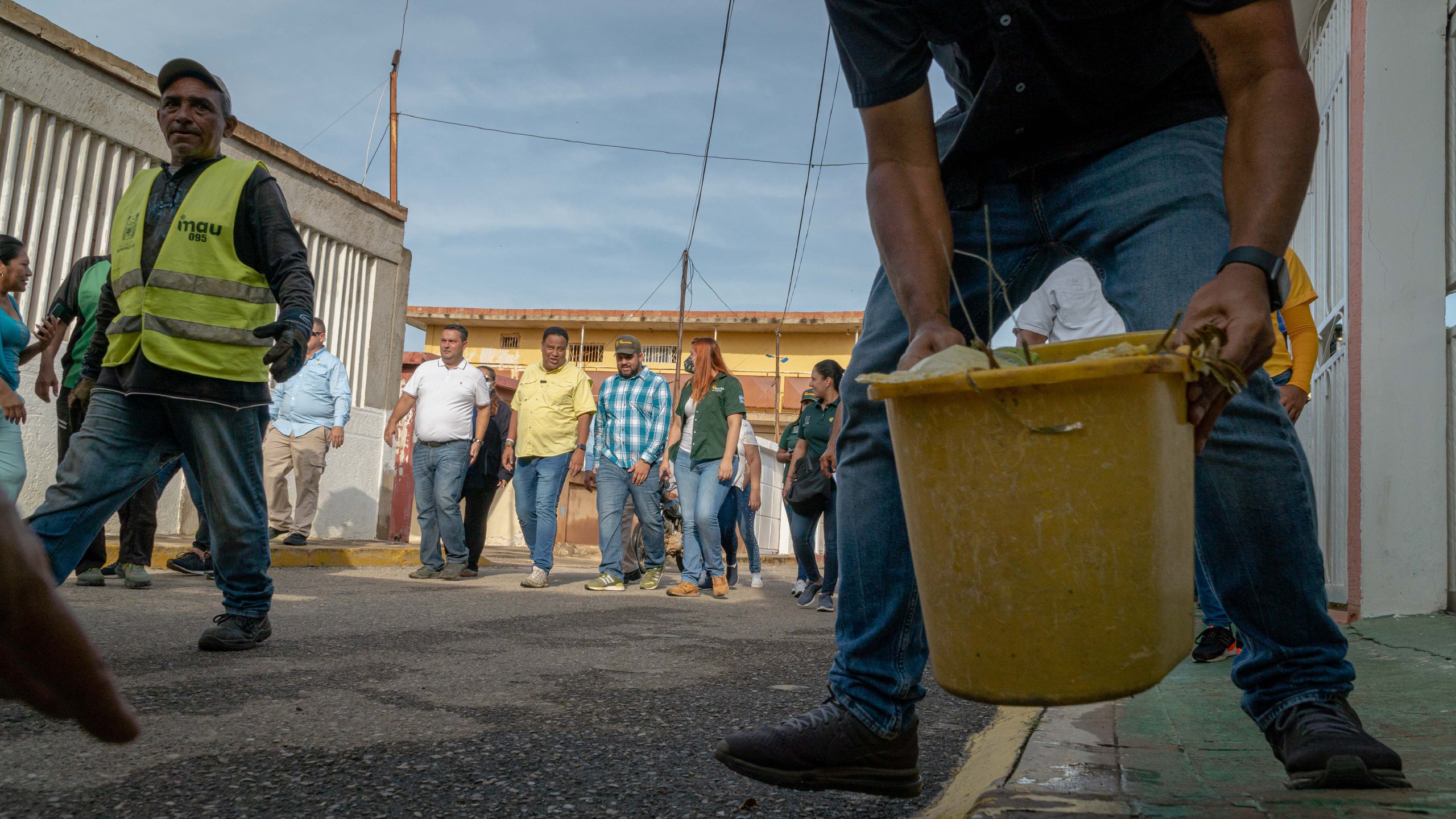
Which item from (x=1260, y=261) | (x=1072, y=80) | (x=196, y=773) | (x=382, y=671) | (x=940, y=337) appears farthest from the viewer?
(x=382, y=671)

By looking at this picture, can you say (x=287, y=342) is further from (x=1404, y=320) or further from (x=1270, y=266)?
(x=1404, y=320)

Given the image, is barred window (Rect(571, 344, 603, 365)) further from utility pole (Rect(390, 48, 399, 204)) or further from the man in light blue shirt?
the man in light blue shirt

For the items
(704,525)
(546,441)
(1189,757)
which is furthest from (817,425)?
(1189,757)

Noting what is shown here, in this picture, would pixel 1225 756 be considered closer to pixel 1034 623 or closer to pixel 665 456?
pixel 1034 623

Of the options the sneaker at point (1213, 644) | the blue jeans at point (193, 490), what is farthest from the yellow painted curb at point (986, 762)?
the blue jeans at point (193, 490)

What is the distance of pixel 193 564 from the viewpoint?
23.1 ft

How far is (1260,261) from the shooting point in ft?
5.34

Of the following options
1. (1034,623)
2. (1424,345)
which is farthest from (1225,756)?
(1424,345)

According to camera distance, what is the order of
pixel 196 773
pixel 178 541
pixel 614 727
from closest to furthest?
pixel 196 773 < pixel 614 727 < pixel 178 541

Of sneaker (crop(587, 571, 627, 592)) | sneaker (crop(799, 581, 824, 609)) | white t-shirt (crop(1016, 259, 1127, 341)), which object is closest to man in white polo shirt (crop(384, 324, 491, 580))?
sneaker (crop(587, 571, 627, 592))

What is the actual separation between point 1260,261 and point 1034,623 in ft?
2.26

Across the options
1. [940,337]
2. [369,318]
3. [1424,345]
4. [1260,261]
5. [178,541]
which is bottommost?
[178,541]

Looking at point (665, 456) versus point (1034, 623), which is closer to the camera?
point (1034, 623)

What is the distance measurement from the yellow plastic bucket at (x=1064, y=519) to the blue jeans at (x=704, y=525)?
6.42 metres
